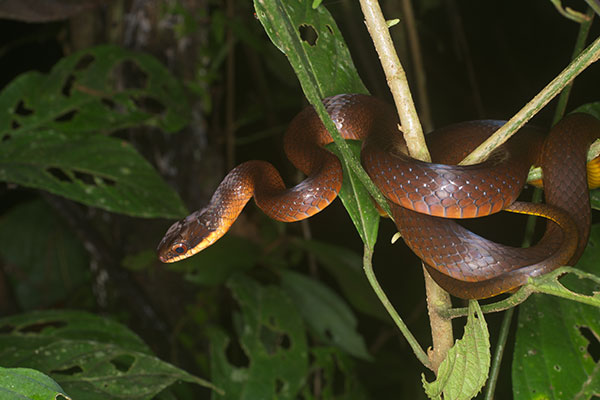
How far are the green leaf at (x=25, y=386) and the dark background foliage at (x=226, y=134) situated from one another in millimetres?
1877

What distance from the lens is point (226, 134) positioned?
12.8 ft

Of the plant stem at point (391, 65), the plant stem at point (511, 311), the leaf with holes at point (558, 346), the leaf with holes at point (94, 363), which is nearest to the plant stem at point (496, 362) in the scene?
the plant stem at point (511, 311)

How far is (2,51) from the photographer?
13.4ft

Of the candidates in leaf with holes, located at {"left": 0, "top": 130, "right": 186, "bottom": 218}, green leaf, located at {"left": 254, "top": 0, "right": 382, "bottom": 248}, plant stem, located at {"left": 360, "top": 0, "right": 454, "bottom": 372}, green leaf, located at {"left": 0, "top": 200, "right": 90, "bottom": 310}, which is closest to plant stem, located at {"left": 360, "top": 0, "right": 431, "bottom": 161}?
plant stem, located at {"left": 360, "top": 0, "right": 454, "bottom": 372}

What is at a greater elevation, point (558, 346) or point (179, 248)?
point (179, 248)

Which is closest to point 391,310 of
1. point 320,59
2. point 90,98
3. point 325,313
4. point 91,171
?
point 320,59

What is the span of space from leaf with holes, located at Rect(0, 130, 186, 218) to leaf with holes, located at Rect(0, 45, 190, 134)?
128 millimetres

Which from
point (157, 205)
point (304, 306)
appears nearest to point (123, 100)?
point (157, 205)

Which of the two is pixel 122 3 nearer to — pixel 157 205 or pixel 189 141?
pixel 189 141

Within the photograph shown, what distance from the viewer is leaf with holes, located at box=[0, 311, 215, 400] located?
5.84ft

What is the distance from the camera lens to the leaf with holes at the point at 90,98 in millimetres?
2809

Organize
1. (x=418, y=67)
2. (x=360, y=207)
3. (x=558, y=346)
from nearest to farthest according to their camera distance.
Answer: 1. (x=360, y=207)
2. (x=558, y=346)
3. (x=418, y=67)

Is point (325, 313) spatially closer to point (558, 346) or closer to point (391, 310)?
point (558, 346)

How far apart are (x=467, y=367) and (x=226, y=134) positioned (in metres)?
3.03
